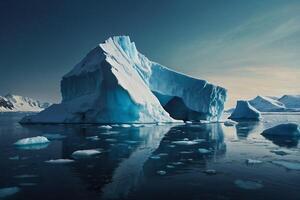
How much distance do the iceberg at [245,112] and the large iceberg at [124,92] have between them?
12.3 meters

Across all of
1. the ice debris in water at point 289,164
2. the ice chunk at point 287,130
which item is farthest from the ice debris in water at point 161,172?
the ice chunk at point 287,130

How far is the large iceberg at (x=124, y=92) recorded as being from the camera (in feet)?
86.1

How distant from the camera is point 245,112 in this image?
49531 mm

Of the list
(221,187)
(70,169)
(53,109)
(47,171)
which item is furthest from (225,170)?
(53,109)

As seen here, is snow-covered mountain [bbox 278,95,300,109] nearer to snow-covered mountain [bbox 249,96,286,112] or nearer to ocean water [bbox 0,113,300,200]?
snow-covered mountain [bbox 249,96,286,112]

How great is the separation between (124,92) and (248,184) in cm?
1948

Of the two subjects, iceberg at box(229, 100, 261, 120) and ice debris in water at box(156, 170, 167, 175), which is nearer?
ice debris in water at box(156, 170, 167, 175)

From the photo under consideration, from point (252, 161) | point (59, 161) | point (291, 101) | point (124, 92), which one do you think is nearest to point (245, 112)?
point (124, 92)

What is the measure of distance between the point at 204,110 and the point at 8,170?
98.4ft

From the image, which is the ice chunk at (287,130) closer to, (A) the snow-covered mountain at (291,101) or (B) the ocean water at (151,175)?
(B) the ocean water at (151,175)

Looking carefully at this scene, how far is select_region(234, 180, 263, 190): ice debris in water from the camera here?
6453 mm

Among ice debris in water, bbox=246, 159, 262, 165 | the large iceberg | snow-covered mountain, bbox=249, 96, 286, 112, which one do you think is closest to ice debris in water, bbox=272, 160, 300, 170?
ice debris in water, bbox=246, 159, 262, 165

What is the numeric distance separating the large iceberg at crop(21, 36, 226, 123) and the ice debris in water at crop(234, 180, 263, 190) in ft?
62.3

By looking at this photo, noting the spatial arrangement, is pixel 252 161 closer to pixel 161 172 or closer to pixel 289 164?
pixel 289 164
